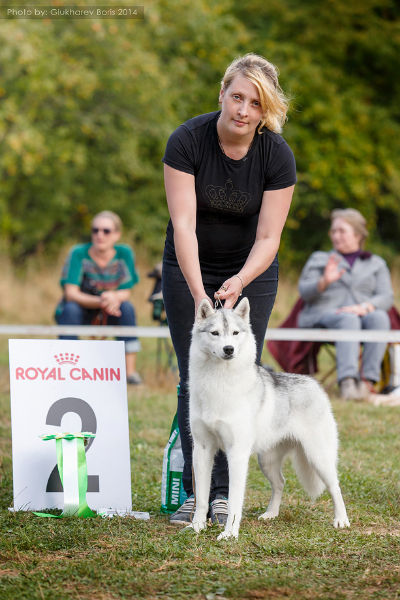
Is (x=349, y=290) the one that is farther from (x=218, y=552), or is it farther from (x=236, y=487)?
(x=218, y=552)

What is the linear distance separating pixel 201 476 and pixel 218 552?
42 centimetres

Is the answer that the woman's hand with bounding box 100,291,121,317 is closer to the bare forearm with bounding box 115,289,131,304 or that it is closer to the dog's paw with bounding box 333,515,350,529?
the bare forearm with bounding box 115,289,131,304

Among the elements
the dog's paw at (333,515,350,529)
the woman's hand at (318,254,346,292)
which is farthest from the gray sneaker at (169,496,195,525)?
the woman's hand at (318,254,346,292)

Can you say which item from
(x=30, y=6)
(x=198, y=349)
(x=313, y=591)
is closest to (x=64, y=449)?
(x=198, y=349)

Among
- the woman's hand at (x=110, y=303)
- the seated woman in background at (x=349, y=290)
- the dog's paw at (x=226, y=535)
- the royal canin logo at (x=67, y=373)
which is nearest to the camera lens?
the dog's paw at (x=226, y=535)

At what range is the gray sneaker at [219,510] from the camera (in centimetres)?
300

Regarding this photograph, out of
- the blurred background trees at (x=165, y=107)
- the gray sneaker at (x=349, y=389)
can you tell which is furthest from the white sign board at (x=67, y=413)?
the blurred background trees at (x=165, y=107)

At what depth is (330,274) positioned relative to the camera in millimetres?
6445

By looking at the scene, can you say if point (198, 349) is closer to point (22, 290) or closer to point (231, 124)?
point (231, 124)

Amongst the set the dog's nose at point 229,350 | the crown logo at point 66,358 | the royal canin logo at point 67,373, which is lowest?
the royal canin logo at point 67,373

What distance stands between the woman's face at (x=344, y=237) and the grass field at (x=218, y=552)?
3017mm

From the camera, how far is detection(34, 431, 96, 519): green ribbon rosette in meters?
3.03

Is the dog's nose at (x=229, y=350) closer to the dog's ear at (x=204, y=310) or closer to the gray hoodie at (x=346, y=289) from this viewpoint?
the dog's ear at (x=204, y=310)

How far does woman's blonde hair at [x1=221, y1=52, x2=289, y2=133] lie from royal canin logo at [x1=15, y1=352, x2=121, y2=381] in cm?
139
